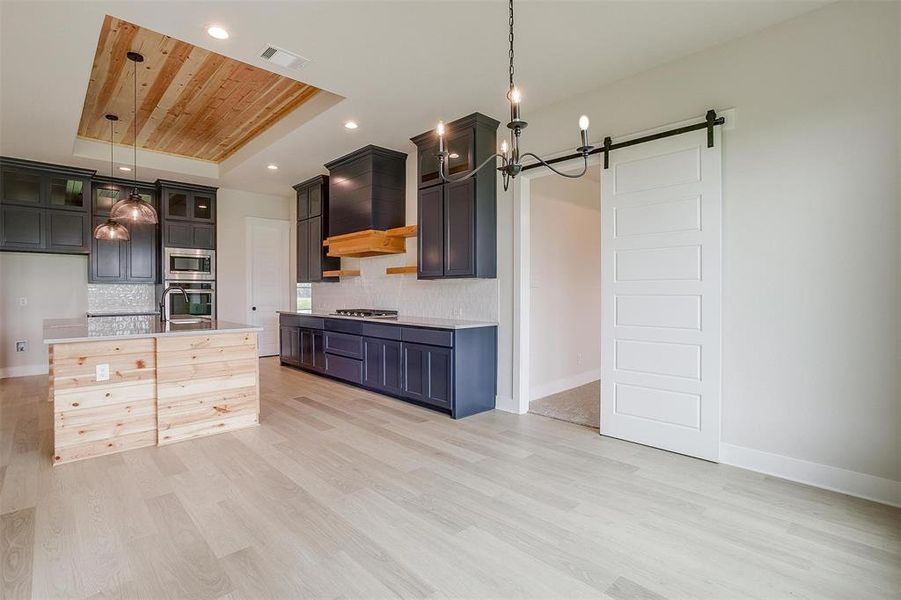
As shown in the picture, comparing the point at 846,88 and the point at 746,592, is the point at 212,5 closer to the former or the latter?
the point at 846,88

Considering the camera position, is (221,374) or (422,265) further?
(422,265)

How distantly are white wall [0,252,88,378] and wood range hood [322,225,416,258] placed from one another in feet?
13.2

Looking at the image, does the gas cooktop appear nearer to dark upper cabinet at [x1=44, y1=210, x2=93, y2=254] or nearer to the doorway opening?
the doorway opening

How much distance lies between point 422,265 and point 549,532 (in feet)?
10.8

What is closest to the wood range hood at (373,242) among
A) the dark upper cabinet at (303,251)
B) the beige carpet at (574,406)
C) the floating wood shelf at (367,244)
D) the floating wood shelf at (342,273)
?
the floating wood shelf at (367,244)

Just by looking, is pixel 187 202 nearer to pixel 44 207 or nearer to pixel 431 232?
pixel 44 207

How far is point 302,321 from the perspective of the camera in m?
6.35

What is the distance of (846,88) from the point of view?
2652mm

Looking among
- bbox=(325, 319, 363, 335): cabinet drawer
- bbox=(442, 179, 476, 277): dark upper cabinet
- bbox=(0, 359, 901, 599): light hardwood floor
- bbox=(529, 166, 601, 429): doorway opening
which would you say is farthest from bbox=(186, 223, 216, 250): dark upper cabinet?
bbox=(529, 166, 601, 429): doorway opening

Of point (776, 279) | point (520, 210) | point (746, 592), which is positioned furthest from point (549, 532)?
point (520, 210)

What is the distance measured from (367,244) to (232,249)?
3.40m

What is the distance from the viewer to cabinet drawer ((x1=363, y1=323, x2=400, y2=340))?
4.77 m

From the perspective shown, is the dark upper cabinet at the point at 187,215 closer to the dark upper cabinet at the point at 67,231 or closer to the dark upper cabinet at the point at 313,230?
Answer: the dark upper cabinet at the point at 67,231

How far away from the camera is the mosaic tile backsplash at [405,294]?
480cm
